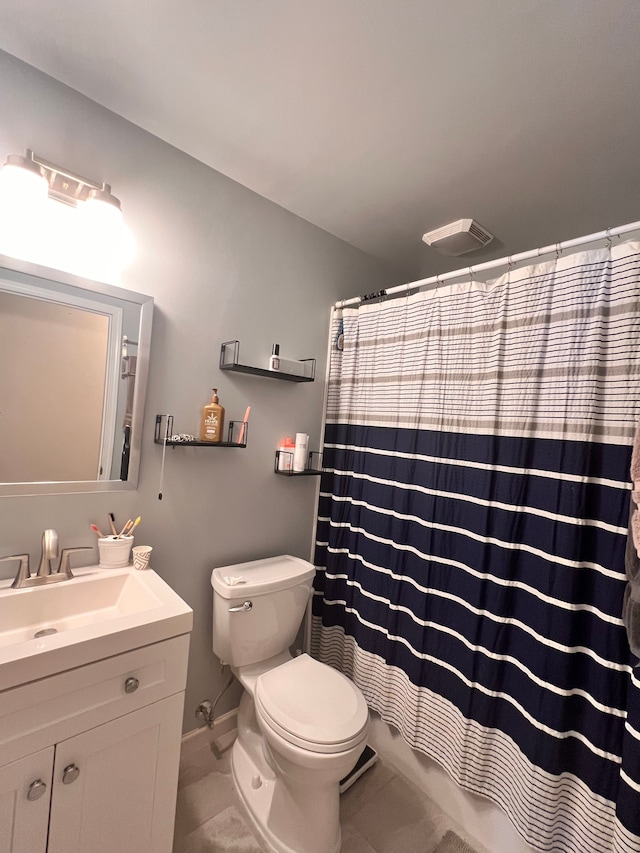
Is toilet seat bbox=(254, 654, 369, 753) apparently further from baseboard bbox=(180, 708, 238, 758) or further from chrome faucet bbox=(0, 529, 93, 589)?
chrome faucet bbox=(0, 529, 93, 589)

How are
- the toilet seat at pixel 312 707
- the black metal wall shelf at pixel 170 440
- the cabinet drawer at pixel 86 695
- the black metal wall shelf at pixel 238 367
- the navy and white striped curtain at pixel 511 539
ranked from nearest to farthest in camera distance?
the cabinet drawer at pixel 86 695 → the navy and white striped curtain at pixel 511 539 → the toilet seat at pixel 312 707 → the black metal wall shelf at pixel 170 440 → the black metal wall shelf at pixel 238 367

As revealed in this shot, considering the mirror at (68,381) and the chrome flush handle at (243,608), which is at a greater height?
the mirror at (68,381)

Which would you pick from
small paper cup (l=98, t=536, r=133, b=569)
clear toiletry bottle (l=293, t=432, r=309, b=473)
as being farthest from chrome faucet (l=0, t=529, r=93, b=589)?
clear toiletry bottle (l=293, t=432, r=309, b=473)

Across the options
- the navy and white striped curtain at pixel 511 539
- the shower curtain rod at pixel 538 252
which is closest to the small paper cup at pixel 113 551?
the navy and white striped curtain at pixel 511 539

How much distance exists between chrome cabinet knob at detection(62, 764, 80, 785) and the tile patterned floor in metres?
0.65

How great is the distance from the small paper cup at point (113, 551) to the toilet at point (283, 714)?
1.25 ft

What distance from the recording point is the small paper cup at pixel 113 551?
1372 millimetres

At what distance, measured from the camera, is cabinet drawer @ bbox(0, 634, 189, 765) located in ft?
2.89

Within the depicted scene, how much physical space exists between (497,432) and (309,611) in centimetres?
137

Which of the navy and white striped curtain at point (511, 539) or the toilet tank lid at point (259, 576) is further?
the toilet tank lid at point (259, 576)

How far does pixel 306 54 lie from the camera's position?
1.12m

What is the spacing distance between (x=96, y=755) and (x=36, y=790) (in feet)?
0.41

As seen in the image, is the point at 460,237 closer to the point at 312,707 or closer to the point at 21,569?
the point at 312,707

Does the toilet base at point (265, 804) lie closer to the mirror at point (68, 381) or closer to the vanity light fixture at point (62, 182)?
the mirror at point (68, 381)
